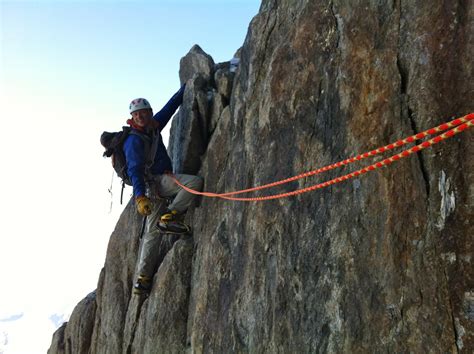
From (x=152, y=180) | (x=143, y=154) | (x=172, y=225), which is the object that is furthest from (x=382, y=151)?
(x=152, y=180)

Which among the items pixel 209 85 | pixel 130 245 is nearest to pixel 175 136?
pixel 209 85

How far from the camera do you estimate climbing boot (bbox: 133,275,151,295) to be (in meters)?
11.5

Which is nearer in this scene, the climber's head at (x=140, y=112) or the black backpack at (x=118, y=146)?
the black backpack at (x=118, y=146)

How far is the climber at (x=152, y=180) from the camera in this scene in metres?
10.9

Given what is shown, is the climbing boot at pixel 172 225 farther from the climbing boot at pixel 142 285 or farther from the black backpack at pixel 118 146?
the black backpack at pixel 118 146

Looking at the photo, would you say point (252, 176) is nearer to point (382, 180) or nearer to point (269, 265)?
point (269, 265)

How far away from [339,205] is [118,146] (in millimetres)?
7294

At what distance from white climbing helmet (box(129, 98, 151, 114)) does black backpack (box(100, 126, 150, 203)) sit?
571 mm

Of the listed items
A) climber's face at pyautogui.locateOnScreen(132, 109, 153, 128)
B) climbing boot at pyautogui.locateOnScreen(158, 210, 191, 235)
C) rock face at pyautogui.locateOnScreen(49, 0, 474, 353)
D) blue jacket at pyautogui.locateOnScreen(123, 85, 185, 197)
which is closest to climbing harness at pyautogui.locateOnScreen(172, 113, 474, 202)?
rock face at pyautogui.locateOnScreen(49, 0, 474, 353)

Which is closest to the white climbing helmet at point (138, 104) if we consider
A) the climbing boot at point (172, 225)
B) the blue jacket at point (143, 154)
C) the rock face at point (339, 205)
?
the blue jacket at point (143, 154)

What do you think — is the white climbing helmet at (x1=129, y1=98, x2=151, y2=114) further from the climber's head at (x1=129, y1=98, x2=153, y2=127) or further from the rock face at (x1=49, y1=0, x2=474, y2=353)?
the rock face at (x1=49, y1=0, x2=474, y2=353)

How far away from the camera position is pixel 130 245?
14195mm

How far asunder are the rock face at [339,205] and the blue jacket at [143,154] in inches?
75.8

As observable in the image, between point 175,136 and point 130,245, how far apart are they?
4.09m
